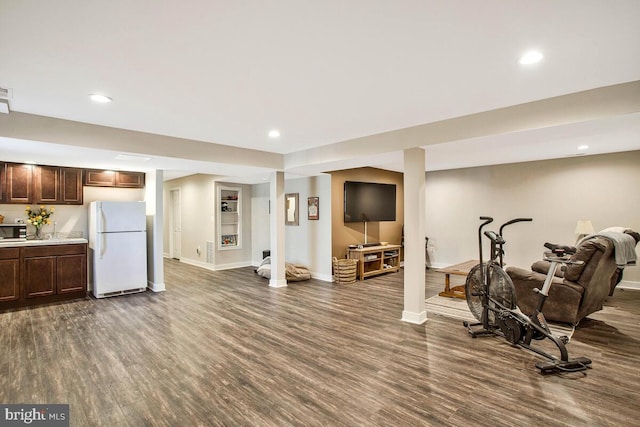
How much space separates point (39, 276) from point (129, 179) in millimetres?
2169

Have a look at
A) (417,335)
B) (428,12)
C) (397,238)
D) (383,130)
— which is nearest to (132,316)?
(417,335)

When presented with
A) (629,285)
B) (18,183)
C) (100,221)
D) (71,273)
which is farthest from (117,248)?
(629,285)

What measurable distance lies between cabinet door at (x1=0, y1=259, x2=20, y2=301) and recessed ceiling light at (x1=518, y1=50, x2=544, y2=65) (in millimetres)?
6653

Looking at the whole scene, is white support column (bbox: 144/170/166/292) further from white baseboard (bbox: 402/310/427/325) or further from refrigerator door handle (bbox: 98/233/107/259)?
white baseboard (bbox: 402/310/427/325)

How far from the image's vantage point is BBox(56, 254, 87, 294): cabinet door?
200 inches

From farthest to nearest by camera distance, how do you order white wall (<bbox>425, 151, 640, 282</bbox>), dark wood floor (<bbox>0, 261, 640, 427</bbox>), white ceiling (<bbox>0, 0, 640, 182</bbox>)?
white wall (<bbox>425, 151, 640, 282</bbox>) → dark wood floor (<bbox>0, 261, 640, 427</bbox>) → white ceiling (<bbox>0, 0, 640, 182</bbox>)

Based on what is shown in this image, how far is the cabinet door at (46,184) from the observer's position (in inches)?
206

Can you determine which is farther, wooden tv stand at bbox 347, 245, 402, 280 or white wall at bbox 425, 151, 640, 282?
wooden tv stand at bbox 347, 245, 402, 280

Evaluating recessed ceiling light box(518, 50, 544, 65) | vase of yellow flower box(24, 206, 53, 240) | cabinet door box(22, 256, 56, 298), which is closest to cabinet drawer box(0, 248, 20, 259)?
cabinet door box(22, 256, 56, 298)

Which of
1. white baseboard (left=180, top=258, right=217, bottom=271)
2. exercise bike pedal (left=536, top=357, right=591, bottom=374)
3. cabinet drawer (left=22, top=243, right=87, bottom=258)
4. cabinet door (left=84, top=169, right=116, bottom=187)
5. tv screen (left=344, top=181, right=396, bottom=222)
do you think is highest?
Result: cabinet door (left=84, top=169, right=116, bottom=187)

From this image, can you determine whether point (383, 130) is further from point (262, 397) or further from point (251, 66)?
point (262, 397)

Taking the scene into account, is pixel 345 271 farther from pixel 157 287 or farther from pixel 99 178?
pixel 99 178

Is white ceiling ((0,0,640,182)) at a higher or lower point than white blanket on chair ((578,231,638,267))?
higher

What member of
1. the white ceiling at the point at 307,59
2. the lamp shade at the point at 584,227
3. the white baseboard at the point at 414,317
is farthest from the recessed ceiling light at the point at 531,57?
the lamp shade at the point at 584,227
